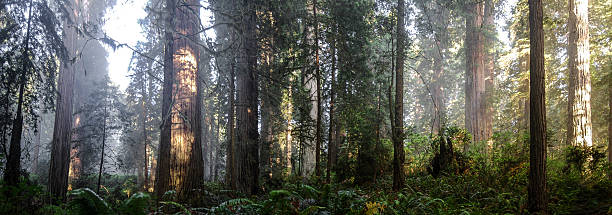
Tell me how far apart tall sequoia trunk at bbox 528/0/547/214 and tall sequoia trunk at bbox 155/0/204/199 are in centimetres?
664

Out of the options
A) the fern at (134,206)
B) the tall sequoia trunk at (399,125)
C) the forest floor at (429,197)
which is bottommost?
the forest floor at (429,197)

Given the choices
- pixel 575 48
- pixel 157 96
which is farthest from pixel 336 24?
pixel 157 96

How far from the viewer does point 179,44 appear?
23.4 feet

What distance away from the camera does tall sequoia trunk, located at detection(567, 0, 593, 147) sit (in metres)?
9.65

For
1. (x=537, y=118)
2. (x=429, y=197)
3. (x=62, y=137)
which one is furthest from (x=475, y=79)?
(x=62, y=137)

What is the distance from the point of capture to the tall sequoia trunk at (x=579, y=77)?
9.65m

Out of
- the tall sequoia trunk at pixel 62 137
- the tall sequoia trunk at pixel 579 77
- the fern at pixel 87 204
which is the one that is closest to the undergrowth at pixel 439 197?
the fern at pixel 87 204

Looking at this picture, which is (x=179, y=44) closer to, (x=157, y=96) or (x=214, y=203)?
(x=214, y=203)

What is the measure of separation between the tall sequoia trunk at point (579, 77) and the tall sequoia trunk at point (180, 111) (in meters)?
11.2

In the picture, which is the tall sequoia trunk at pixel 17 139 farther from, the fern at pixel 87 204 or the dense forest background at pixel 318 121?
the fern at pixel 87 204

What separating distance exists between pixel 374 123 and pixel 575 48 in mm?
7119

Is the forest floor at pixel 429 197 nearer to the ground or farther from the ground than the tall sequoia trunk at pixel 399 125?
nearer to the ground

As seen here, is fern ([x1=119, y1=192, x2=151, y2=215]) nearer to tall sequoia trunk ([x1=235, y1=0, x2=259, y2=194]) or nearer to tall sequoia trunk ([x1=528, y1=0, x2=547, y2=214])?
tall sequoia trunk ([x1=235, y1=0, x2=259, y2=194])

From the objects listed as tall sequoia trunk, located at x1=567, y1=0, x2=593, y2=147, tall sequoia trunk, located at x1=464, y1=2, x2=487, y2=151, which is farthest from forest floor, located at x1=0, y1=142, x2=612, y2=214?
tall sequoia trunk, located at x1=464, y1=2, x2=487, y2=151
